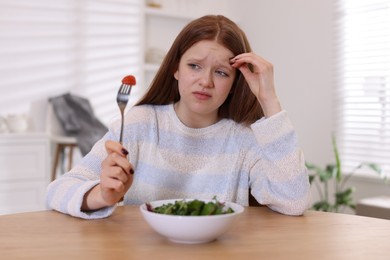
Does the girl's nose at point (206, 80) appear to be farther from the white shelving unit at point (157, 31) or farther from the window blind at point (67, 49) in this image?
the white shelving unit at point (157, 31)

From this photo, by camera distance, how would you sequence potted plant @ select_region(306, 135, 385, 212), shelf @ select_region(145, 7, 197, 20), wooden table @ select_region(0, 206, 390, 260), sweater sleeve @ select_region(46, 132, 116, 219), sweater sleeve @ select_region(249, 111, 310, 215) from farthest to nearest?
shelf @ select_region(145, 7, 197, 20) → potted plant @ select_region(306, 135, 385, 212) → sweater sleeve @ select_region(249, 111, 310, 215) → sweater sleeve @ select_region(46, 132, 116, 219) → wooden table @ select_region(0, 206, 390, 260)

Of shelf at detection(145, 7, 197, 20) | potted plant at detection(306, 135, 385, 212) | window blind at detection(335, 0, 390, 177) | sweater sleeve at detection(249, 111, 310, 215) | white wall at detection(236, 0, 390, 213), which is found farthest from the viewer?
shelf at detection(145, 7, 197, 20)

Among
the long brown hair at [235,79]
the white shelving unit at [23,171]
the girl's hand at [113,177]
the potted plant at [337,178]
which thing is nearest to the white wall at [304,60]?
the potted plant at [337,178]

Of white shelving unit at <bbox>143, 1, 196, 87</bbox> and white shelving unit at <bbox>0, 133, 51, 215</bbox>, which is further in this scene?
white shelving unit at <bbox>143, 1, 196, 87</bbox>

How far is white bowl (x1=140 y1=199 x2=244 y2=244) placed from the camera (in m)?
0.93

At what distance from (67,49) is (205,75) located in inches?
121

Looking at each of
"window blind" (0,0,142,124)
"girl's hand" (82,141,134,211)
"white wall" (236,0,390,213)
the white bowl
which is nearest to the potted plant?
"white wall" (236,0,390,213)

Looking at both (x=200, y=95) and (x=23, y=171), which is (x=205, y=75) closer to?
(x=200, y=95)

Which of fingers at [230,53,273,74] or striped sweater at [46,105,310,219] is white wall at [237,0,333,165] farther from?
fingers at [230,53,273,74]

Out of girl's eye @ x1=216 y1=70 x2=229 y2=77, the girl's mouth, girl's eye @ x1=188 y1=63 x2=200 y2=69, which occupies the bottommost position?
the girl's mouth

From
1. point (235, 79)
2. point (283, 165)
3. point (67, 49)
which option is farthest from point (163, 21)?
point (283, 165)

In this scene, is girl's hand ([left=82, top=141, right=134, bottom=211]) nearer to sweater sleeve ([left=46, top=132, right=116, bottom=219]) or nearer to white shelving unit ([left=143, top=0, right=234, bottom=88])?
sweater sleeve ([left=46, top=132, right=116, bottom=219])

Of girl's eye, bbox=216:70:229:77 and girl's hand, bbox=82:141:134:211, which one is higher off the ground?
girl's eye, bbox=216:70:229:77

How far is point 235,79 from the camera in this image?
1.60 meters
